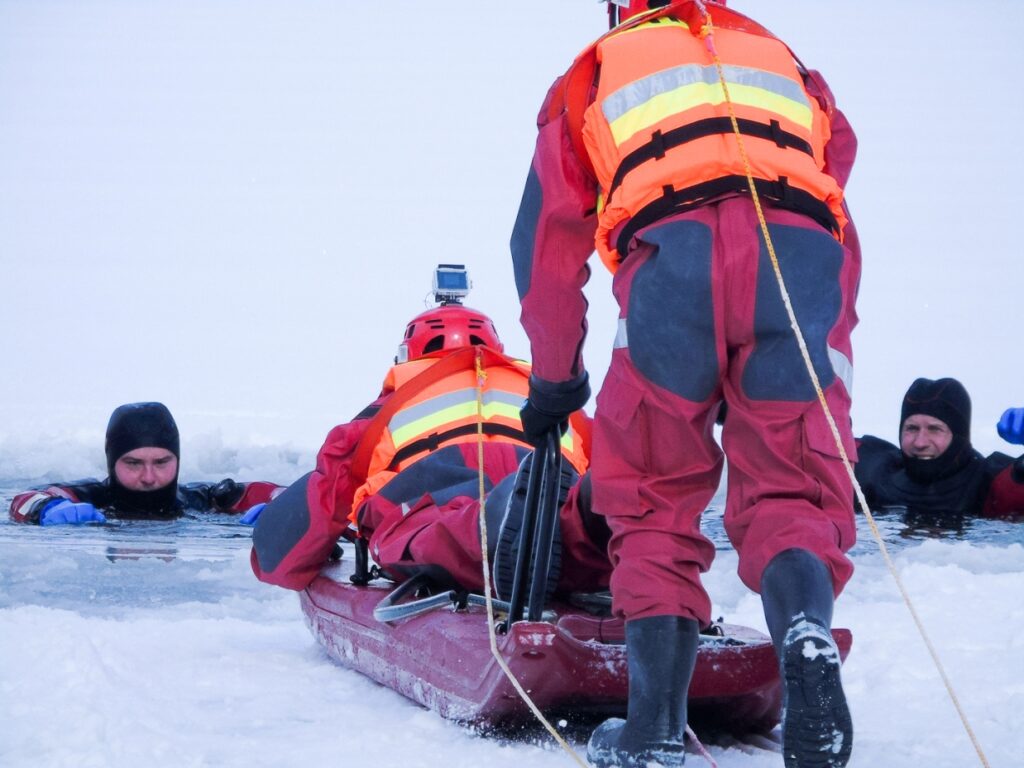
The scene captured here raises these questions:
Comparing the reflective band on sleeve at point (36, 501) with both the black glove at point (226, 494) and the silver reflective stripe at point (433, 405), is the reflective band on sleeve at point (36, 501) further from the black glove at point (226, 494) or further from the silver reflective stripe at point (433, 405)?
the silver reflective stripe at point (433, 405)

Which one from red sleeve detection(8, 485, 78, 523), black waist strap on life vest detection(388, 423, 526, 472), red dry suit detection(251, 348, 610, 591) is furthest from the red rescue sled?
red sleeve detection(8, 485, 78, 523)

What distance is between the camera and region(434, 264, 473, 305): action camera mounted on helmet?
5066 millimetres

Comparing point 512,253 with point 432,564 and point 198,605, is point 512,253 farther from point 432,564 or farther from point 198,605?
point 198,605

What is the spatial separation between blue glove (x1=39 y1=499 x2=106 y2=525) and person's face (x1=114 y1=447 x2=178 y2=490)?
0.65m

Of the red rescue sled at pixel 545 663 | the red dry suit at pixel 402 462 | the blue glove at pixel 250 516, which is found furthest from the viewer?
the blue glove at pixel 250 516

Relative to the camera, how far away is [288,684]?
9.91 feet

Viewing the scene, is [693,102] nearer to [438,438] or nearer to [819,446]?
[819,446]

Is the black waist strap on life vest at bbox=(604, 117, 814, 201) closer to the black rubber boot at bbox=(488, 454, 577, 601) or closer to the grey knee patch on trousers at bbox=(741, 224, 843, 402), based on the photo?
the grey knee patch on trousers at bbox=(741, 224, 843, 402)

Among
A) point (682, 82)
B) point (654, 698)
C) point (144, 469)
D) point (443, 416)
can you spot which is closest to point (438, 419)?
point (443, 416)

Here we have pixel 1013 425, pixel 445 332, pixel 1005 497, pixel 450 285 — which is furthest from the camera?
pixel 1005 497

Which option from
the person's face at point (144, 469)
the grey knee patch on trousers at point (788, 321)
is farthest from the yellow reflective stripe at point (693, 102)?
the person's face at point (144, 469)

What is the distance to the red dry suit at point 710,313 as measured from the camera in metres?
2.00

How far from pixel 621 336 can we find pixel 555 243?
11.3 inches

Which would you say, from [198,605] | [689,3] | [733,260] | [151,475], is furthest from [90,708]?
[151,475]
